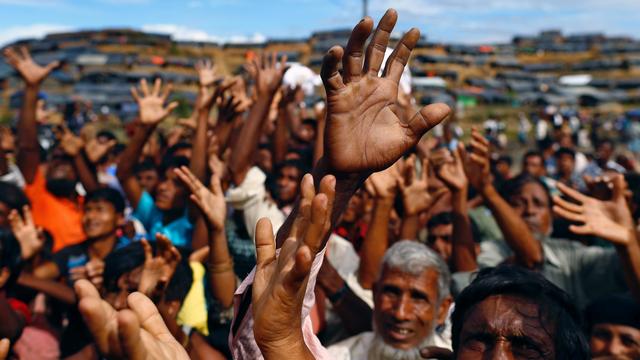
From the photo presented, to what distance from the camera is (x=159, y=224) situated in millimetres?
4219

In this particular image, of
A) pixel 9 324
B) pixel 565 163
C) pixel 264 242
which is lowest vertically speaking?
pixel 565 163

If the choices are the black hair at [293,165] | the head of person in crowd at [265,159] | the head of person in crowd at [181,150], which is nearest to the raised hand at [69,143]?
the head of person in crowd at [181,150]

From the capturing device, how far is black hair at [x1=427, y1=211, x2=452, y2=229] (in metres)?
3.96

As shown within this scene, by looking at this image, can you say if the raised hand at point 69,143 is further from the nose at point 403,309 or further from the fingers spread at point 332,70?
the fingers spread at point 332,70

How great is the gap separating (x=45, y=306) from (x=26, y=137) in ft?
6.43

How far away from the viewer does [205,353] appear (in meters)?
2.44

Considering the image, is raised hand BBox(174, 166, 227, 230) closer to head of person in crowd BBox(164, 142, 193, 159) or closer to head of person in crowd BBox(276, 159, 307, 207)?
head of person in crowd BBox(276, 159, 307, 207)

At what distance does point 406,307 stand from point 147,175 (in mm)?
3304

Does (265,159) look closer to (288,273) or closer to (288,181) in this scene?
(288,181)

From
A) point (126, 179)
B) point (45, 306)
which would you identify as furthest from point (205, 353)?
point (126, 179)

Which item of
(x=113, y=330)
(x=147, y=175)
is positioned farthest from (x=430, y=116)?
(x=147, y=175)

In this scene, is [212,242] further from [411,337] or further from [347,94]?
[347,94]

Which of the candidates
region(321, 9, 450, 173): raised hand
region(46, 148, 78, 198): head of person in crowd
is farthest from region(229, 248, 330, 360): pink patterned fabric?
region(46, 148, 78, 198): head of person in crowd

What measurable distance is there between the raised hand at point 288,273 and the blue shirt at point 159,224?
98.0 inches
